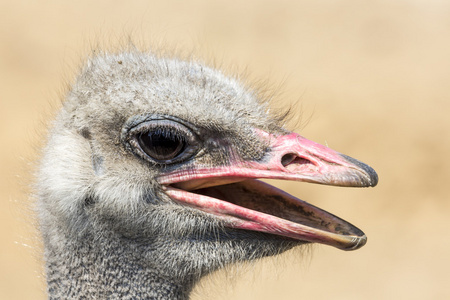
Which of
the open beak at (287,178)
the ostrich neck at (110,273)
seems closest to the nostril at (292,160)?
the open beak at (287,178)

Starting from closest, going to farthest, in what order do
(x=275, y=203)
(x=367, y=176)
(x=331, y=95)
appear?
(x=367, y=176) → (x=275, y=203) → (x=331, y=95)

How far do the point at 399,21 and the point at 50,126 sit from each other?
1160 centimetres

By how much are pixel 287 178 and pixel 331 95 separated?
28.4 ft

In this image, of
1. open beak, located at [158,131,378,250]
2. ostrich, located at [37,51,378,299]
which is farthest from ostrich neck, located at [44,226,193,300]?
open beak, located at [158,131,378,250]

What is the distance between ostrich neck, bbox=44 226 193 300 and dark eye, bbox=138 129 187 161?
1.02 ft

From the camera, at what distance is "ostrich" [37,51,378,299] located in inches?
94.8

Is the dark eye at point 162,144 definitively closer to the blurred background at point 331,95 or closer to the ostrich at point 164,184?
the ostrich at point 164,184

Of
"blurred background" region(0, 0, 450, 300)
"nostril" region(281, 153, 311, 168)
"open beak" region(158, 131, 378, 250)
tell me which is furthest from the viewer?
"blurred background" region(0, 0, 450, 300)

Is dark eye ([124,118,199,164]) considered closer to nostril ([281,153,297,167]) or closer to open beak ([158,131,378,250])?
open beak ([158,131,378,250])

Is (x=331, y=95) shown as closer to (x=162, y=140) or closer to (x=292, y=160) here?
(x=292, y=160)

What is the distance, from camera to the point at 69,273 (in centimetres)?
252

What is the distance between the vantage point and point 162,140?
7.96 feet

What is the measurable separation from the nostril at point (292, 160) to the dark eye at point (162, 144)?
33 cm

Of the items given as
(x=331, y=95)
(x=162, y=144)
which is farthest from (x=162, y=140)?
(x=331, y=95)
